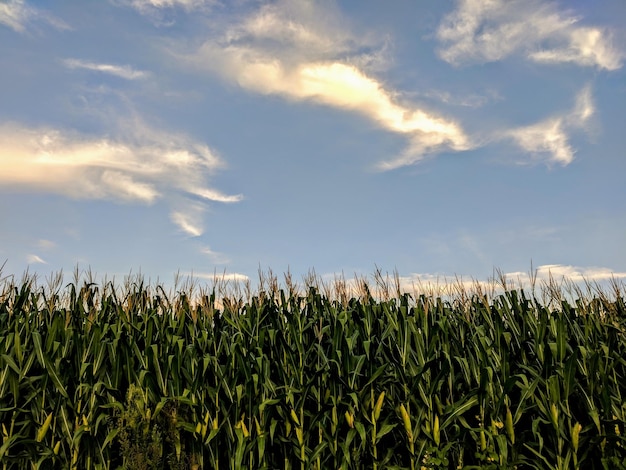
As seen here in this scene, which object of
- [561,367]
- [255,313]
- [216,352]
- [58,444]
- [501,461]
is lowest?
[501,461]

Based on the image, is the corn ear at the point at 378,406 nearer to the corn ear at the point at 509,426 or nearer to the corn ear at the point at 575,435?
the corn ear at the point at 509,426

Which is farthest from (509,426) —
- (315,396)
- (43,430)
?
(43,430)

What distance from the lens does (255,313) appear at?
6707 mm

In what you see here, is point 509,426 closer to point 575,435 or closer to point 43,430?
point 575,435

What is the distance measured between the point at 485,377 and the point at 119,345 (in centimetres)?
406

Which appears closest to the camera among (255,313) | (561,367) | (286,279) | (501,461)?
(501,461)

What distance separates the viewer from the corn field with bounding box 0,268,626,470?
548 centimetres

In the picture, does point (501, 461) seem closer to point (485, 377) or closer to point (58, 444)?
point (485, 377)

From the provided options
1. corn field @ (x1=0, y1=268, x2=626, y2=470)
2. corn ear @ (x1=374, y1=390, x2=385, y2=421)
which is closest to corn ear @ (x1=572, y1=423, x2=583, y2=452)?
corn field @ (x1=0, y1=268, x2=626, y2=470)

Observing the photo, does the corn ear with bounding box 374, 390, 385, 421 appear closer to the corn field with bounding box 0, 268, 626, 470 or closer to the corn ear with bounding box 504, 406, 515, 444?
the corn field with bounding box 0, 268, 626, 470

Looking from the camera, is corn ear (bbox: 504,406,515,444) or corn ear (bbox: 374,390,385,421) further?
corn ear (bbox: 374,390,385,421)

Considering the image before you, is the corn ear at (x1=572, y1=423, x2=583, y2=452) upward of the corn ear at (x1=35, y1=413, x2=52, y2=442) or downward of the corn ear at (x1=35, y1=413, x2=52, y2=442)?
downward

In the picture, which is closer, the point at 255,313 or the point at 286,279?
the point at 255,313

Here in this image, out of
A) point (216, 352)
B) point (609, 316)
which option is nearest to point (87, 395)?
Answer: point (216, 352)
